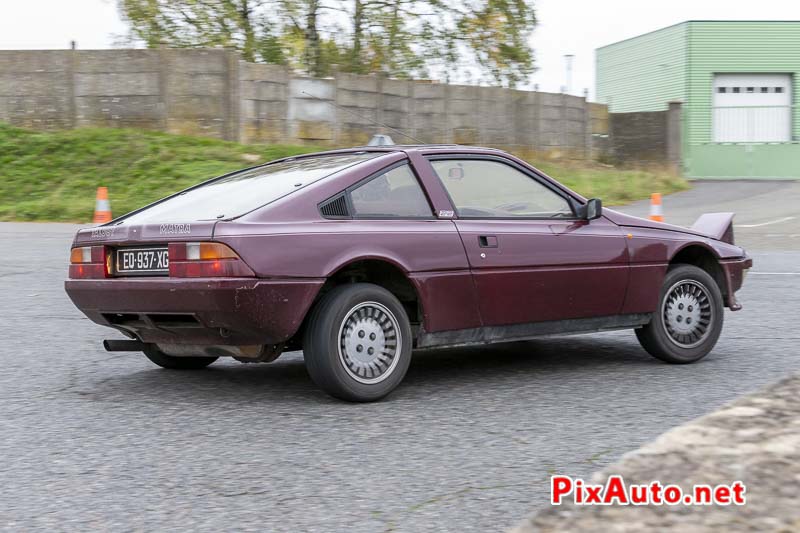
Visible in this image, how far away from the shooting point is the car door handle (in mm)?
5887

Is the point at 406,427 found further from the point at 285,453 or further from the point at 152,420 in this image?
the point at 152,420

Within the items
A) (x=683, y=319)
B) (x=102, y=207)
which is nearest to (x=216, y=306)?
(x=683, y=319)

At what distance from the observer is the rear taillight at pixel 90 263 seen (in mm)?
5570

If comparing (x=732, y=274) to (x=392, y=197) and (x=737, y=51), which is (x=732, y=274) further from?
(x=737, y=51)

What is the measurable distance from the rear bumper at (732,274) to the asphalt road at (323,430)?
358 mm

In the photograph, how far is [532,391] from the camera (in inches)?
229

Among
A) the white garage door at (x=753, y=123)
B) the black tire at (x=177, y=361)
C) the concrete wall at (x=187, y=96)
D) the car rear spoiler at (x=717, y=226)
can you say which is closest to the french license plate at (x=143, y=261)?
the black tire at (x=177, y=361)

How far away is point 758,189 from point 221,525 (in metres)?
29.6

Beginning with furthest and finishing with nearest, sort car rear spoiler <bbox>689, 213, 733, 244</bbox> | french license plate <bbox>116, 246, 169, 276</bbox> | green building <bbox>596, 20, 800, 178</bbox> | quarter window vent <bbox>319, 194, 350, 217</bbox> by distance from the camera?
1. green building <bbox>596, 20, 800, 178</bbox>
2. car rear spoiler <bbox>689, 213, 733, 244</bbox>
3. quarter window vent <bbox>319, 194, 350, 217</bbox>
4. french license plate <bbox>116, 246, 169, 276</bbox>

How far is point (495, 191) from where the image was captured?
6203 mm

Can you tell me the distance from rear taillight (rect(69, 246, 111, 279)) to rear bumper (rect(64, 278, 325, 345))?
10 centimetres

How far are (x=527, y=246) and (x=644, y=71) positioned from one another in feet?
130

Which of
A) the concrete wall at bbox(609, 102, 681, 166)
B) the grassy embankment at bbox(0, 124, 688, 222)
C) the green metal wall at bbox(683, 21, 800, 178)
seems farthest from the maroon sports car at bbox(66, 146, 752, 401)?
the green metal wall at bbox(683, 21, 800, 178)

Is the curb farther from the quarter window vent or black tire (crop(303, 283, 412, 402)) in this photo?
the quarter window vent
